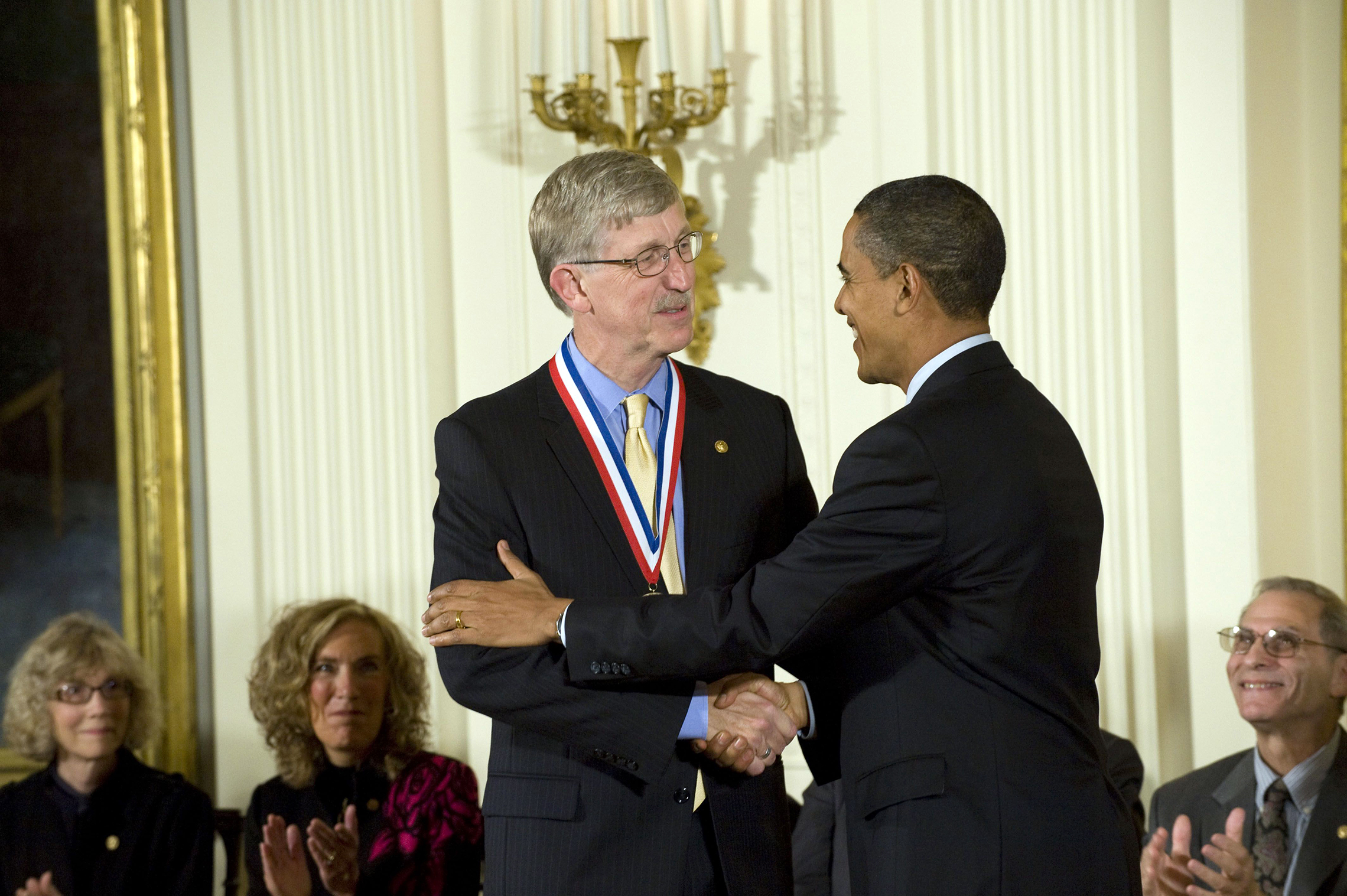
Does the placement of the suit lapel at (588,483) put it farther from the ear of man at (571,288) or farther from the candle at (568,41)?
the candle at (568,41)

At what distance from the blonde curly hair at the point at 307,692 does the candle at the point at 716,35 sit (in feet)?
6.41

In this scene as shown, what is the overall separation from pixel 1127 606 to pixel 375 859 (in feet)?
7.59

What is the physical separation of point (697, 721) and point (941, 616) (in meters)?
0.47

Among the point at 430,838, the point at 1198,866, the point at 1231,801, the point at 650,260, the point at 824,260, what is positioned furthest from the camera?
the point at 824,260

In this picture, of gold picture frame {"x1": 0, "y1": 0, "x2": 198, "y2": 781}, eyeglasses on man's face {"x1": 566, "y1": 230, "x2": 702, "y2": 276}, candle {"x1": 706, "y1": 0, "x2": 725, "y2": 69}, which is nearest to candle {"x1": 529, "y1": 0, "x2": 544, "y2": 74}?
candle {"x1": 706, "y1": 0, "x2": 725, "y2": 69}

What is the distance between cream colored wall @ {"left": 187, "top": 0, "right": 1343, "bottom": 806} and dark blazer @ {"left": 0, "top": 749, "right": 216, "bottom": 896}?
1.41 feet

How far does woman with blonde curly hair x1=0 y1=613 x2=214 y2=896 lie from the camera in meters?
4.18

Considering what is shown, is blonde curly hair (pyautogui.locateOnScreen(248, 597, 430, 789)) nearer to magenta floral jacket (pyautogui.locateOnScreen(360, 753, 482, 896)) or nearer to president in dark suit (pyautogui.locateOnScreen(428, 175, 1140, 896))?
magenta floral jacket (pyautogui.locateOnScreen(360, 753, 482, 896))

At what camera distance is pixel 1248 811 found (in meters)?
3.67

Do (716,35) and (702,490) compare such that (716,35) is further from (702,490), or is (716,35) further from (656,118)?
(702,490)

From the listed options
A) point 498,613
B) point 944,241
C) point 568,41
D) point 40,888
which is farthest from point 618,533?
point 40,888

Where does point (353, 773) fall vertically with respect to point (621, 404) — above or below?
below

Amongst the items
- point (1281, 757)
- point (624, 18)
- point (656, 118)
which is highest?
point (624, 18)

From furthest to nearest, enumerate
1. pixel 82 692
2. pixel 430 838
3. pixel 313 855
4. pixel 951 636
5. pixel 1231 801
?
pixel 82 692
pixel 430 838
pixel 313 855
pixel 1231 801
pixel 951 636
